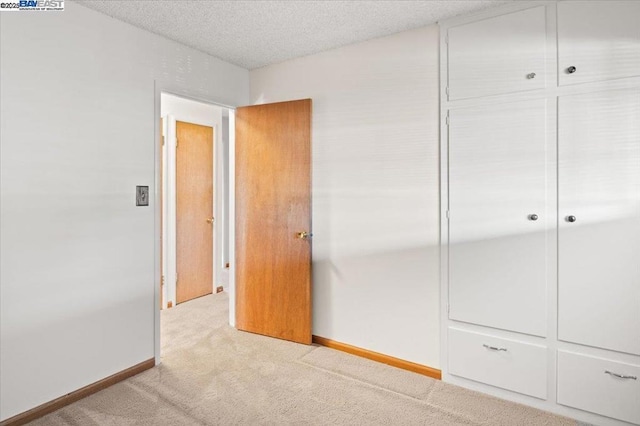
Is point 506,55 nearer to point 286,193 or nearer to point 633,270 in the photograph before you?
point 633,270

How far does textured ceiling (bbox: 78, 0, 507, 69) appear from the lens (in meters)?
2.33

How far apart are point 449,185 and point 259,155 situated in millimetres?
1666

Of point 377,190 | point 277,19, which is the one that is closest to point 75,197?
point 277,19

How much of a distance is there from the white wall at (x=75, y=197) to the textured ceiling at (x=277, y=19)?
22 cm

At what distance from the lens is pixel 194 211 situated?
464 centimetres

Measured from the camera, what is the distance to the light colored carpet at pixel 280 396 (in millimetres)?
2166

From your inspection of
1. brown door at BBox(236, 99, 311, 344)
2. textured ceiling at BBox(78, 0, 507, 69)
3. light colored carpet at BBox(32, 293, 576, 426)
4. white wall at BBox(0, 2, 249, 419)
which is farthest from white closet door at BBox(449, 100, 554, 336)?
white wall at BBox(0, 2, 249, 419)

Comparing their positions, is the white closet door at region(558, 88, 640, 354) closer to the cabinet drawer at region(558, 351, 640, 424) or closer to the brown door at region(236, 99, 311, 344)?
the cabinet drawer at region(558, 351, 640, 424)

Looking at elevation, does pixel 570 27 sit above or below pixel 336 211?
above

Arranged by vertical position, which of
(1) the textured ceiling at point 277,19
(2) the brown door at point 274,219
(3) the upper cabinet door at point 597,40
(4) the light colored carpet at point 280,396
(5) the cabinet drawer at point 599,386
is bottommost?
(4) the light colored carpet at point 280,396

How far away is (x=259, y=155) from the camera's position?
337 cm

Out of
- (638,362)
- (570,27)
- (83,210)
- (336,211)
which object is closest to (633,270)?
(638,362)

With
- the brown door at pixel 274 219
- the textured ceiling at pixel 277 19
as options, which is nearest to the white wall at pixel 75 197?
the textured ceiling at pixel 277 19

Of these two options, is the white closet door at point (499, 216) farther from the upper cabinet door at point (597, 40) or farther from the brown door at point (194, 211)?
the brown door at point (194, 211)
